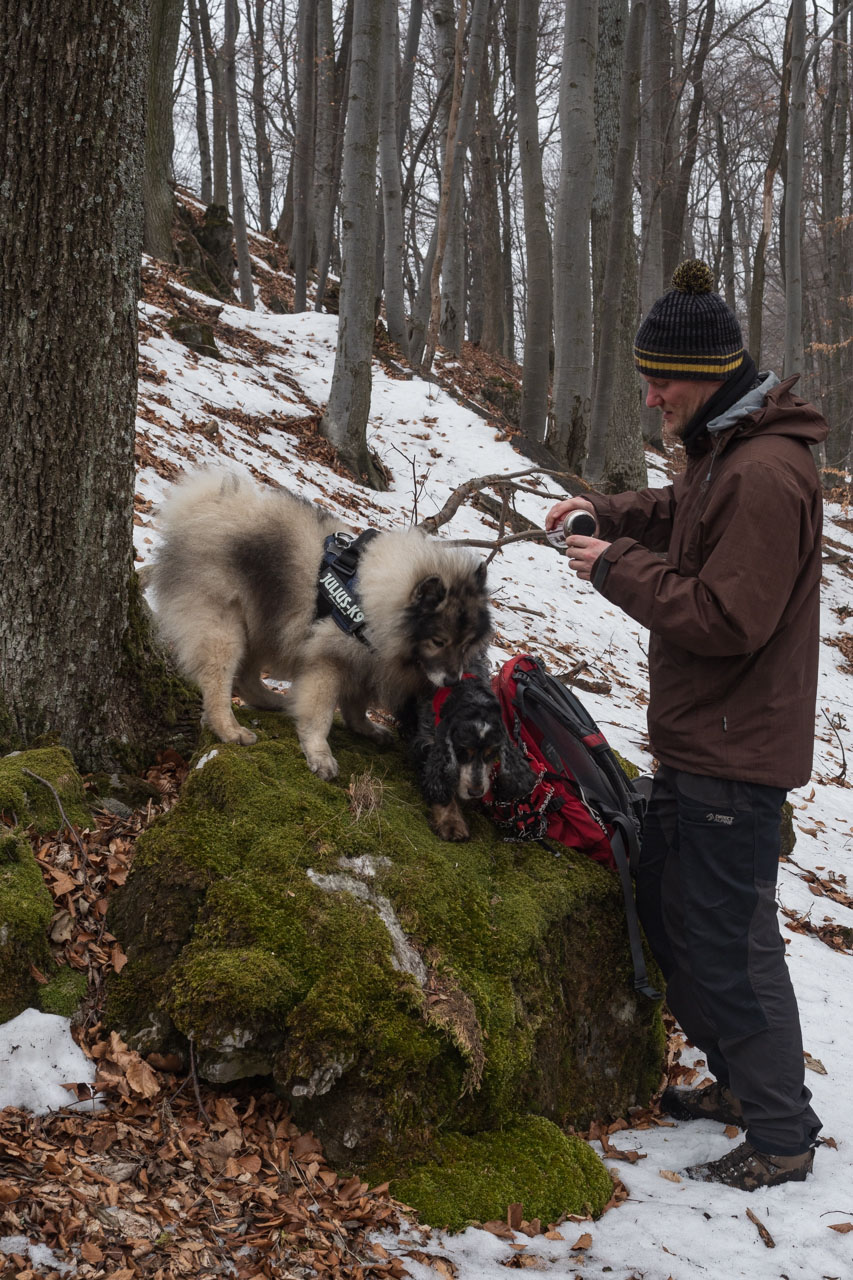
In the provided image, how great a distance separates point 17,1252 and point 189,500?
3283mm

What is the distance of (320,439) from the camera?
1215 centimetres

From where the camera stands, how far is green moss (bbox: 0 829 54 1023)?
3.06 m

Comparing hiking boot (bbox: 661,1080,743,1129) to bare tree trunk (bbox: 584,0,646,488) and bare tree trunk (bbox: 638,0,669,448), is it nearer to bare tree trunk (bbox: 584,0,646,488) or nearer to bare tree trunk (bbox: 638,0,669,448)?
bare tree trunk (bbox: 584,0,646,488)

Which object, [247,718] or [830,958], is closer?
[247,718]

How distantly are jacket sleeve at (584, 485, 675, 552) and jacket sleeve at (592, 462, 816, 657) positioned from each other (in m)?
0.76

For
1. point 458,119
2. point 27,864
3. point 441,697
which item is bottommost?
point 27,864

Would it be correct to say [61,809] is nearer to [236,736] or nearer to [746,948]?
[236,736]

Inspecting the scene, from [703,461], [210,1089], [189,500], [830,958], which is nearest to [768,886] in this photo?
[703,461]

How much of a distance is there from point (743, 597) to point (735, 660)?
333 millimetres

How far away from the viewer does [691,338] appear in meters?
3.50

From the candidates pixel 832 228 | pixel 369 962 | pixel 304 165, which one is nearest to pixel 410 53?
pixel 304 165

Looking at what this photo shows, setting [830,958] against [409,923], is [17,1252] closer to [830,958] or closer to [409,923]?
[409,923]

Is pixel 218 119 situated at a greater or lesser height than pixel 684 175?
greater

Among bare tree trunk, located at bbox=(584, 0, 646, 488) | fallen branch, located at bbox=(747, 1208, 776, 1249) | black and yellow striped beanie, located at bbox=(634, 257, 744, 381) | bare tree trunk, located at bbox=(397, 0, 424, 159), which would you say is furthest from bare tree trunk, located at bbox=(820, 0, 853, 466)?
fallen branch, located at bbox=(747, 1208, 776, 1249)
